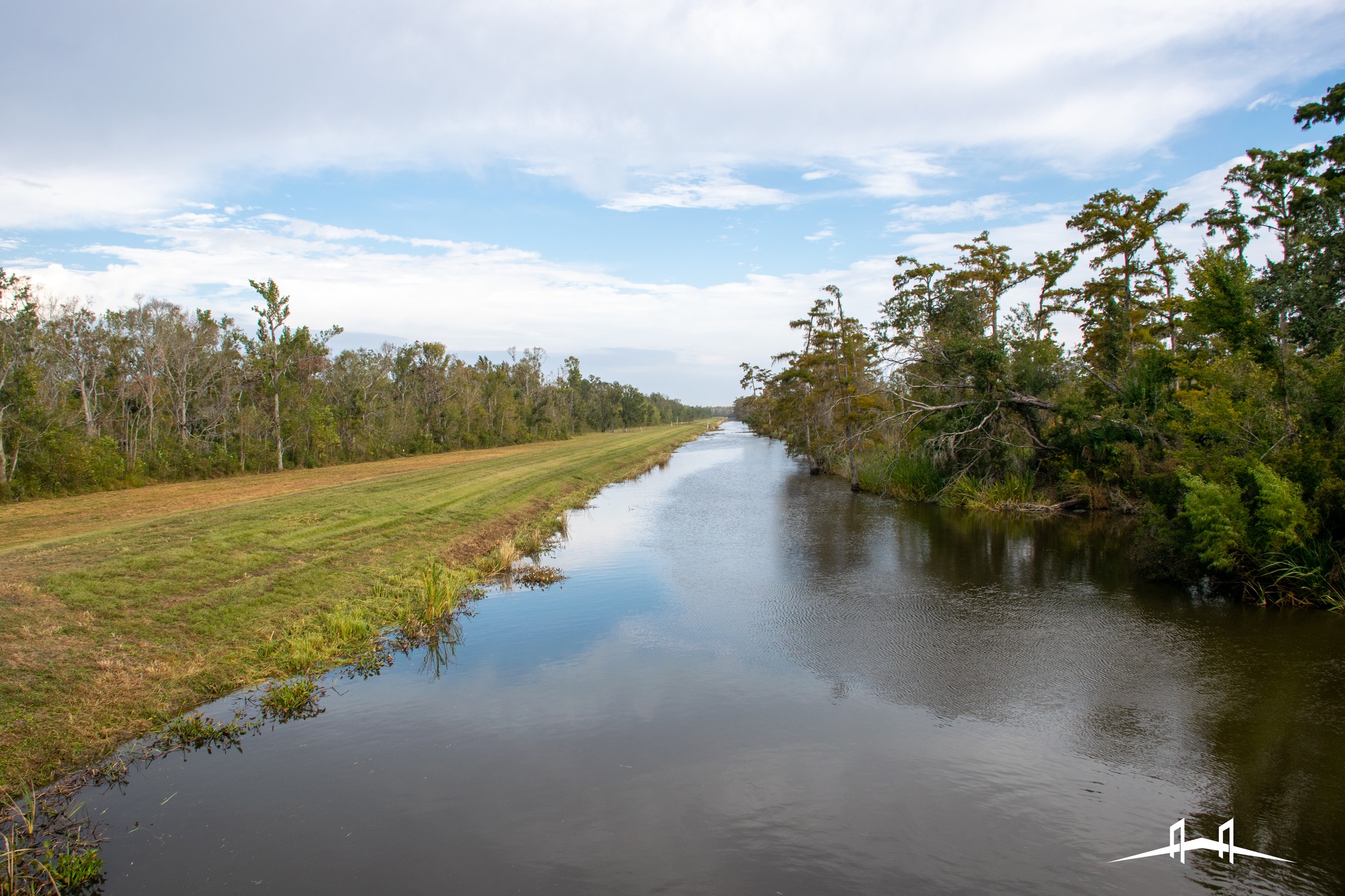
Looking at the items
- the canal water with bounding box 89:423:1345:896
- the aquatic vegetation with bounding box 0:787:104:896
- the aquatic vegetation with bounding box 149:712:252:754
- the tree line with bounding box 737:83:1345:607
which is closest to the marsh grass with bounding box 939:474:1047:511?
the tree line with bounding box 737:83:1345:607

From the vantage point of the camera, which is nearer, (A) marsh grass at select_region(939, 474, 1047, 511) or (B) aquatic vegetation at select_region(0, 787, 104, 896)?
(B) aquatic vegetation at select_region(0, 787, 104, 896)

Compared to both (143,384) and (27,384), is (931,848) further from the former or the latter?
(143,384)

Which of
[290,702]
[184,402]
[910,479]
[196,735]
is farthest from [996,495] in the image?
[184,402]

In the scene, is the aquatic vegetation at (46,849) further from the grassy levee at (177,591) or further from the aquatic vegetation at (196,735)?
the aquatic vegetation at (196,735)

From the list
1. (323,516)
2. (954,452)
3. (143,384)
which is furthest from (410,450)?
(954,452)

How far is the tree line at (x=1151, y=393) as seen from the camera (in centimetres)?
1180

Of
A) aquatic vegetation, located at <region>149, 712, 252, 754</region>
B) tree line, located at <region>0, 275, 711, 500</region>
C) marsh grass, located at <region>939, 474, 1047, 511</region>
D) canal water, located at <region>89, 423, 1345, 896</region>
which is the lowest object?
canal water, located at <region>89, 423, 1345, 896</region>

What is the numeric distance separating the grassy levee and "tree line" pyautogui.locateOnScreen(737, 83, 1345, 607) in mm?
14243

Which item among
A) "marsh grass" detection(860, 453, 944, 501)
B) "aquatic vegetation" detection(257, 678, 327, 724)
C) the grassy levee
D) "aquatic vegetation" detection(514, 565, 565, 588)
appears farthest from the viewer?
"marsh grass" detection(860, 453, 944, 501)
